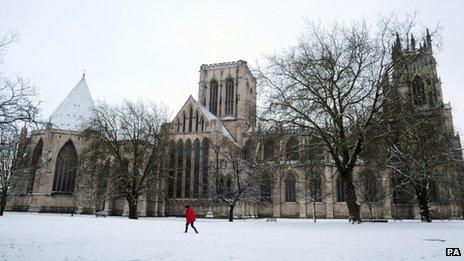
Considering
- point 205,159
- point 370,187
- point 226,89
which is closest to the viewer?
point 370,187

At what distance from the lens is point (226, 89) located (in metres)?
57.8

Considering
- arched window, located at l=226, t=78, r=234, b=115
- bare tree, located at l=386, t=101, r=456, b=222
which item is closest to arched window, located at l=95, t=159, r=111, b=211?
arched window, located at l=226, t=78, r=234, b=115

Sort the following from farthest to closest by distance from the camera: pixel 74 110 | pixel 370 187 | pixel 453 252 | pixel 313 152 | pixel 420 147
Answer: pixel 74 110 < pixel 370 187 < pixel 313 152 < pixel 420 147 < pixel 453 252

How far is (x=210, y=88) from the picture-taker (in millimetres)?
58875

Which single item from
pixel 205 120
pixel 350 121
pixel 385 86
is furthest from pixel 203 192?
pixel 385 86

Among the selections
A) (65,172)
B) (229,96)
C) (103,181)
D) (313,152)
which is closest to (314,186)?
(313,152)

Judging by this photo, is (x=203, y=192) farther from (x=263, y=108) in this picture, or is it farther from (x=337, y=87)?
(x=337, y=87)

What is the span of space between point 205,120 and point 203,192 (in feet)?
30.8

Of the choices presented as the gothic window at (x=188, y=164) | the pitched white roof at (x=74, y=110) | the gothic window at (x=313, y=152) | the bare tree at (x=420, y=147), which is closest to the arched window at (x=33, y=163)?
the pitched white roof at (x=74, y=110)

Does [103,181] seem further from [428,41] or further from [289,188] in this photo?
[428,41]

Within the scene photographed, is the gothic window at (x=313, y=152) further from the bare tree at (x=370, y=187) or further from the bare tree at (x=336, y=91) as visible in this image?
the bare tree at (x=370, y=187)

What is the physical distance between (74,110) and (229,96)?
23.6 metres

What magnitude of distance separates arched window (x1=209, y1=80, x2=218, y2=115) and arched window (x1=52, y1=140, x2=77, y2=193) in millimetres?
21887

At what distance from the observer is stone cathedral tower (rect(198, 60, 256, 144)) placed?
55.9 meters
